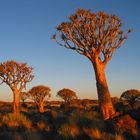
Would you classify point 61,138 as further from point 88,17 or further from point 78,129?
point 88,17

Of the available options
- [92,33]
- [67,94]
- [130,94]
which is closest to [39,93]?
[67,94]

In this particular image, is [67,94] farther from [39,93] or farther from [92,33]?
[92,33]

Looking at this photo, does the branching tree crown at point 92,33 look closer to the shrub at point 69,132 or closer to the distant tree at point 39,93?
the shrub at point 69,132

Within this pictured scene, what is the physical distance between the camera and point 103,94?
12.9m

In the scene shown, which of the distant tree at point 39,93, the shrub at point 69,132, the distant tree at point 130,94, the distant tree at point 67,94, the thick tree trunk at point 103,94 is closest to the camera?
the shrub at point 69,132

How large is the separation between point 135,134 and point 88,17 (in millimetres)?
6247

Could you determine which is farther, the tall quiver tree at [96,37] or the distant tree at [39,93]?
the distant tree at [39,93]

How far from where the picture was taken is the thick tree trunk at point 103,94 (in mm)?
12680

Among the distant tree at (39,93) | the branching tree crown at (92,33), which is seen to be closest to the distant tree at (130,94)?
the distant tree at (39,93)

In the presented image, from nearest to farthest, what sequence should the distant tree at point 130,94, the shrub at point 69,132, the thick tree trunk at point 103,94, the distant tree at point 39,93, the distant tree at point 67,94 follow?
the shrub at point 69,132 → the thick tree trunk at point 103,94 → the distant tree at point 130,94 → the distant tree at point 39,93 → the distant tree at point 67,94

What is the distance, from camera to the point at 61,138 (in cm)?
995

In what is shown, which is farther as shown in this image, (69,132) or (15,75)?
(15,75)

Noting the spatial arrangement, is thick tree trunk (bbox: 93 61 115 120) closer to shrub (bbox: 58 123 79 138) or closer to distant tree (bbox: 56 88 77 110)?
shrub (bbox: 58 123 79 138)

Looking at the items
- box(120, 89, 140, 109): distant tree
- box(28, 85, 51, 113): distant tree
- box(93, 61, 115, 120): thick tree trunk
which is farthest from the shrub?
box(28, 85, 51, 113): distant tree
